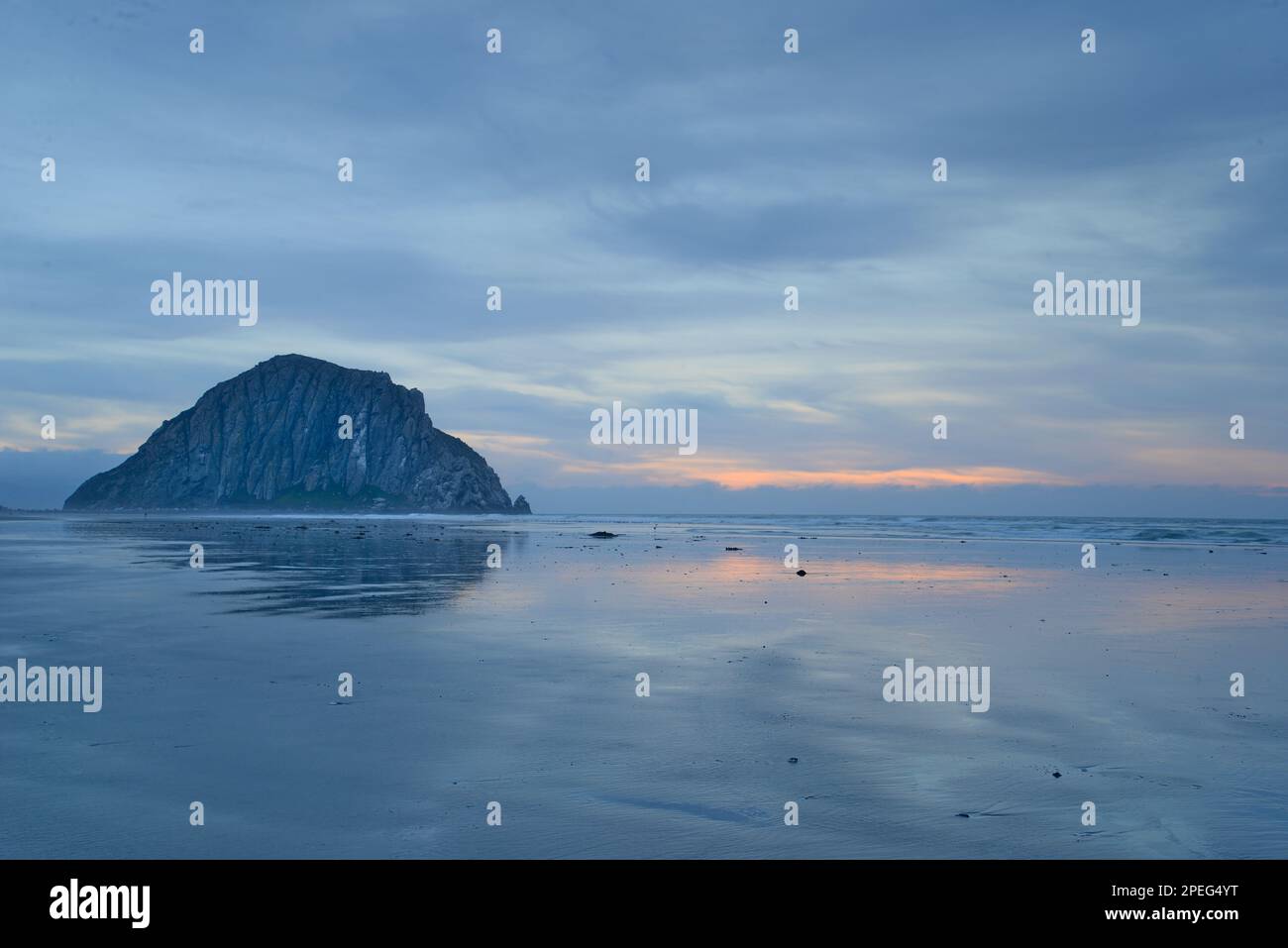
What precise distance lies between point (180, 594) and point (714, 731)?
1947 centimetres

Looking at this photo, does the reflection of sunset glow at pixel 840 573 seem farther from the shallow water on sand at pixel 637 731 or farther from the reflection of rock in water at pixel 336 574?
the reflection of rock in water at pixel 336 574

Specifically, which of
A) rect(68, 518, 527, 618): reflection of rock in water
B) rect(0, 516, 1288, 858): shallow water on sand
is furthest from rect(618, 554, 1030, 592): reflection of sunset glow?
rect(68, 518, 527, 618): reflection of rock in water

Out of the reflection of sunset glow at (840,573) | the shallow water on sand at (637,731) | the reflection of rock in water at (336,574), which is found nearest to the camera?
the shallow water on sand at (637,731)

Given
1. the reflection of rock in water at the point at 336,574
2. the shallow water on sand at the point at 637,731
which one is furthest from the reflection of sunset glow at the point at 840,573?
the reflection of rock in water at the point at 336,574

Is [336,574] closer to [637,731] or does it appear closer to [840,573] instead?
[840,573]

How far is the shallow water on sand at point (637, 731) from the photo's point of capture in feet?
24.7

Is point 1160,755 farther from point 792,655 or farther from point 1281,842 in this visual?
point 792,655

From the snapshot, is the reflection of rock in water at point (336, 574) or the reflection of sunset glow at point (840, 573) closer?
the reflection of rock in water at point (336, 574)

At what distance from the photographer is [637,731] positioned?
35.7 feet

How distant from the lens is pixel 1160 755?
9914mm

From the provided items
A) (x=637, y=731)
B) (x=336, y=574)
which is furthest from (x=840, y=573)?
(x=637, y=731)

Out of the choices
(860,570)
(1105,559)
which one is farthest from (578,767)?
(1105,559)

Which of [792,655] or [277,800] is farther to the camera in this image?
[792,655]

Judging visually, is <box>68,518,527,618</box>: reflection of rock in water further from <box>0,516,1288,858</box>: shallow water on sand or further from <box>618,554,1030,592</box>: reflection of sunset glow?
<box>618,554,1030,592</box>: reflection of sunset glow
